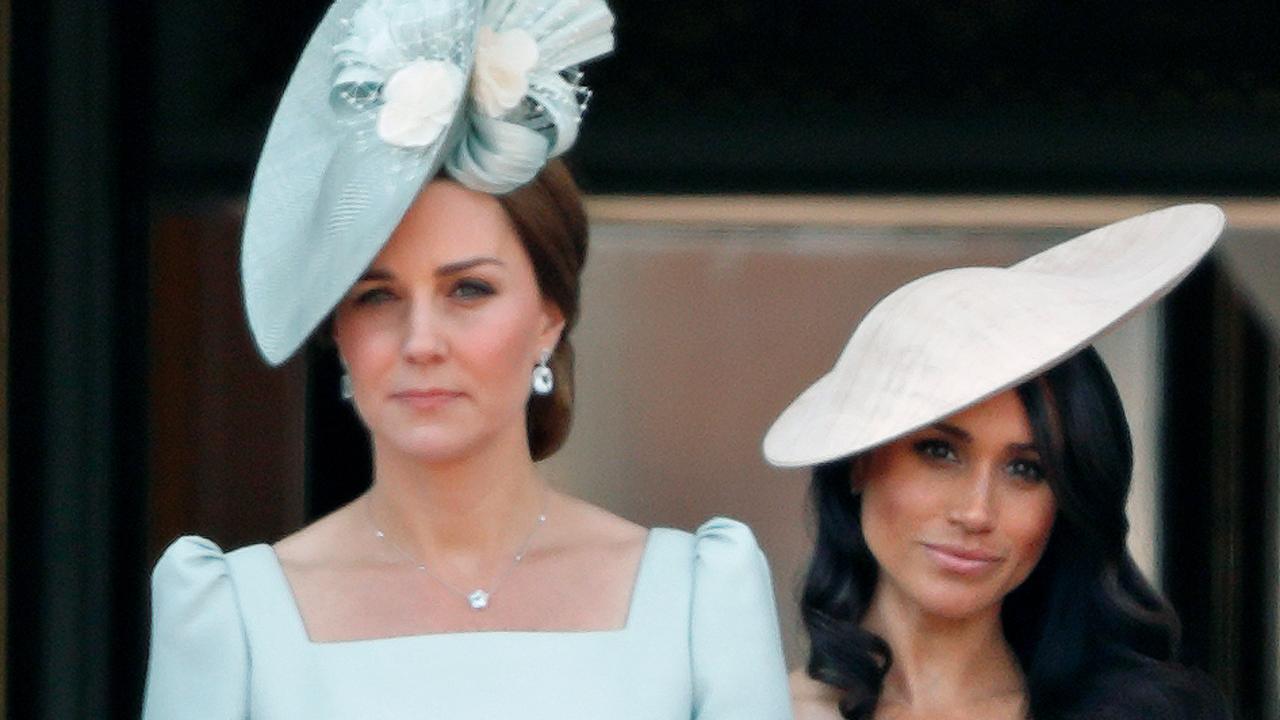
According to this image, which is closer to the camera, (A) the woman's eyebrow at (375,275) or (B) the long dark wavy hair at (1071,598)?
(A) the woman's eyebrow at (375,275)

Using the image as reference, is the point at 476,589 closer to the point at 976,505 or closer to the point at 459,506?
the point at 459,506

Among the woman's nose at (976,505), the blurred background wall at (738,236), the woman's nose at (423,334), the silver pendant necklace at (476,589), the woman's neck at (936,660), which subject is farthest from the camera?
the blurred background wall at (738,236)

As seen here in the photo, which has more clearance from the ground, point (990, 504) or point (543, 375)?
point (543, 375)

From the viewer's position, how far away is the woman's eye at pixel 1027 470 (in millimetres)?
3641

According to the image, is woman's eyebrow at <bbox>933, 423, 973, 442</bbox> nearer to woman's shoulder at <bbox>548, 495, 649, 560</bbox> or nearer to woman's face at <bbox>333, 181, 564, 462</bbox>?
woman's shoulder at <bbox>548, 495, 649, 560</bbox>

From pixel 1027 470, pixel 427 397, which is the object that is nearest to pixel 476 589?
pixel 427 397

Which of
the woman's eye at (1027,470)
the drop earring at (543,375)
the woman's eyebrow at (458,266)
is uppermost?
the woman's eyebrow at (458,266)

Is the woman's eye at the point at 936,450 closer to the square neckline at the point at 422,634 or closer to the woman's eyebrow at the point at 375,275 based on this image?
the square neckline at the point at 422,634

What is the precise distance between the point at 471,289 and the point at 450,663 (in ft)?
1.37

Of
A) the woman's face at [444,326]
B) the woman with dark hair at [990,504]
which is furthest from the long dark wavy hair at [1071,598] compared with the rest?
the woman's face at [444,326]

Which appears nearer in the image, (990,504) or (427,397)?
(427,397)

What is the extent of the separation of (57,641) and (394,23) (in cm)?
143

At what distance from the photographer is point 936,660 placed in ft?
12.3

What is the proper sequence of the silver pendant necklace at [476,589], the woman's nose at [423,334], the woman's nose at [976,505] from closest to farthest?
the woman's nose at [423,334], the silver pendant necklace at [476,589], the woman's nose at [976,505]
